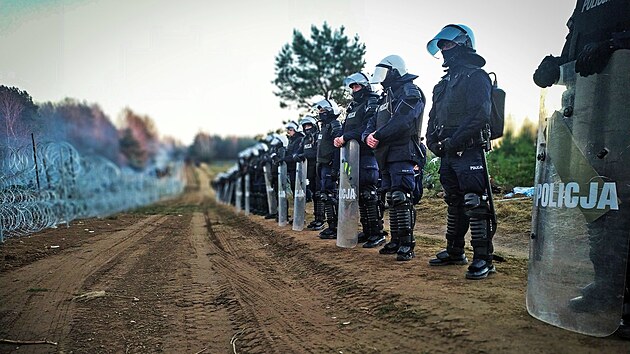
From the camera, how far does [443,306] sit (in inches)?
156

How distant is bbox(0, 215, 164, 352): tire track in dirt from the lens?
4365mm

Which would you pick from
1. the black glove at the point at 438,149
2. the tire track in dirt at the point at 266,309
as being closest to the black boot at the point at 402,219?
the black glove at the point at 438,149

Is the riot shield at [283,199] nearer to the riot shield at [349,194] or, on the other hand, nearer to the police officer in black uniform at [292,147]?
the police officer in black uniform at [292,147]

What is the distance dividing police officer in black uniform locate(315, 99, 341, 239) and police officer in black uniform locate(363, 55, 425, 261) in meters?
2.39

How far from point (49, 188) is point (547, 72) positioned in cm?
1262

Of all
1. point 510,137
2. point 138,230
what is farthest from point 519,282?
point 510,137

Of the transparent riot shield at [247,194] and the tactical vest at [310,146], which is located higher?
the tactical vest at [310,146]

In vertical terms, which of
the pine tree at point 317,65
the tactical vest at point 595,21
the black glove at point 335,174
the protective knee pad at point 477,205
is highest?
the pine tree at point 317,65

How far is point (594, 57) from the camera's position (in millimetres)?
3059

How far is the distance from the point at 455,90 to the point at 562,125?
71.3 inches

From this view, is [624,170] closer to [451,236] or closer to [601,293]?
[601,293]

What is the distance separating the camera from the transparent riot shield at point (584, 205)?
9.74ft

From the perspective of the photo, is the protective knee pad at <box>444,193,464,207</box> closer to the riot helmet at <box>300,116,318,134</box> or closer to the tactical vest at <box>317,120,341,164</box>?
the tactical vest at <box>317,120,341,164</box>

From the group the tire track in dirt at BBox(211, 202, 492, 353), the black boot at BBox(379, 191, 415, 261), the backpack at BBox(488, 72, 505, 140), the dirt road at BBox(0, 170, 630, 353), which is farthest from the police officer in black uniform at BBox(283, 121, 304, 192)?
the backpack at BBox(488, 72, 505, 140)
